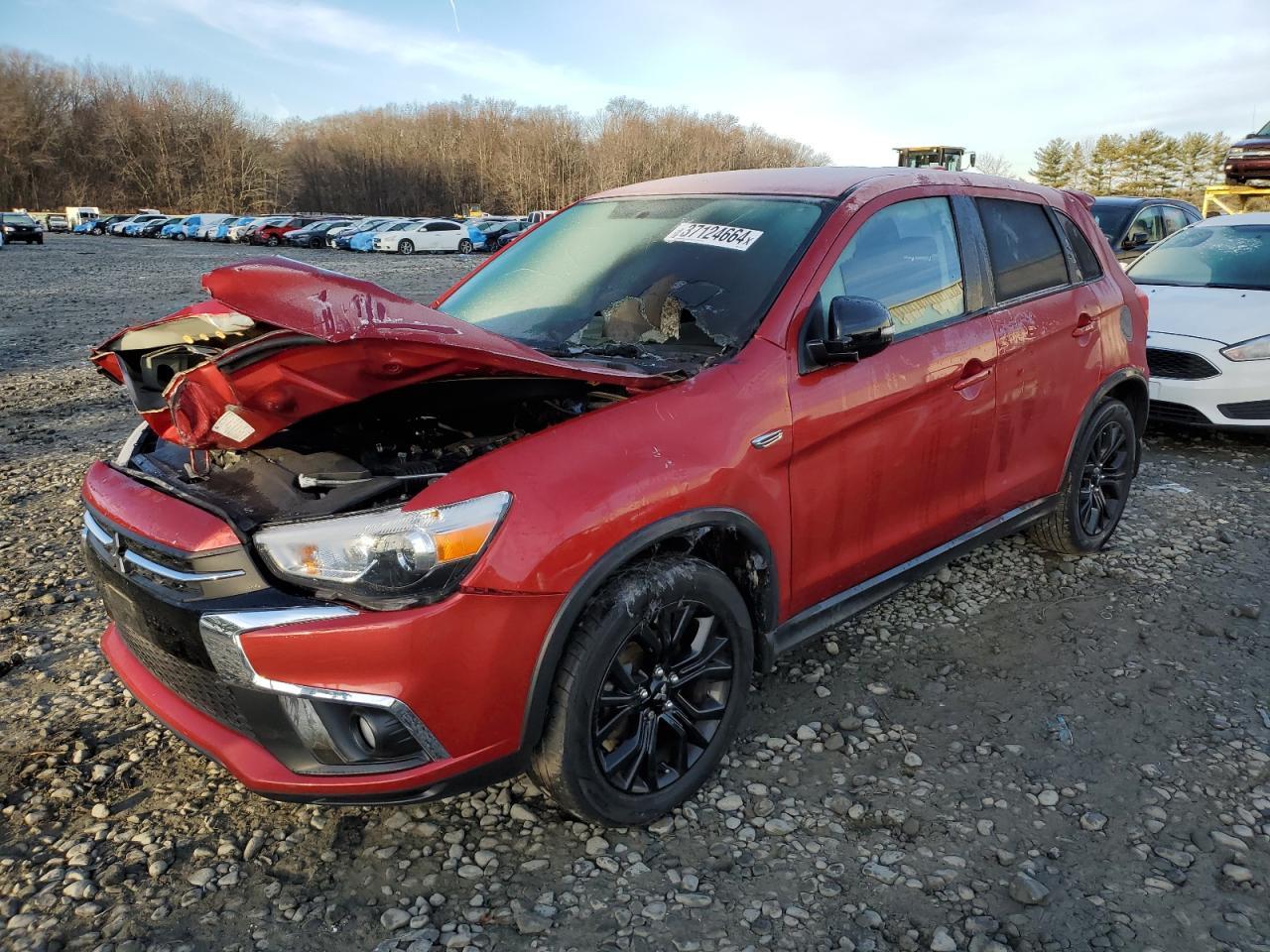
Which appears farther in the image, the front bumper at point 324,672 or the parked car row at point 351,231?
the parked car row at point 351,231

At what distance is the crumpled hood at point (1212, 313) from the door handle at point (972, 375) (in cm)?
382

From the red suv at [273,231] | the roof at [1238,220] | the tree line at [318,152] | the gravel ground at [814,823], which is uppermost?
the tree line at [318,152]

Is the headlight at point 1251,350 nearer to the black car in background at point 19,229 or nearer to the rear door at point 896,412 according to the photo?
the rear door at point 896,412

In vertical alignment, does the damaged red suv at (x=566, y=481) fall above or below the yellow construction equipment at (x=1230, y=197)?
below

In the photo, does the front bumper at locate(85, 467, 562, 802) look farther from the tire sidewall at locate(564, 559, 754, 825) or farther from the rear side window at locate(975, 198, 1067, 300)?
the rear side window at locate(975, 198, 1067, 300)

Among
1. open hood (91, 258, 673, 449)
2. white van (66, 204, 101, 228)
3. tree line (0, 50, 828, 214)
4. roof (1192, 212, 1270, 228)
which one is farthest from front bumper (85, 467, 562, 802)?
tree line (0, 50, 828, 214)

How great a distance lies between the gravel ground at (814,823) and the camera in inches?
89.9

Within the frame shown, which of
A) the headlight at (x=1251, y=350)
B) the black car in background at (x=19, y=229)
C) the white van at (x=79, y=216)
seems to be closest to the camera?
the headlight at (x=1251, y=350)

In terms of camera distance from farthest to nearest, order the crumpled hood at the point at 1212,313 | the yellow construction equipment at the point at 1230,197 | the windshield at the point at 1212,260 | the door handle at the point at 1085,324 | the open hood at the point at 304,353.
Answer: the yellow construction equipment at the point at 1230,197
the windshield at the point at 1212,260
the crumpled hood at the point at 1212,313
the door handle at the point at 1085,324
the open hood at the point at 304,353

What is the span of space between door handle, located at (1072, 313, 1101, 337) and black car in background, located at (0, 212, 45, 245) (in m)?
43.3

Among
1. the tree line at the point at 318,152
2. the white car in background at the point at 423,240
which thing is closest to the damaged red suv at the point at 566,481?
the white car in background at the point at 423,240

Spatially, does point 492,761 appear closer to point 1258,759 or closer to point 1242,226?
point 1258,759

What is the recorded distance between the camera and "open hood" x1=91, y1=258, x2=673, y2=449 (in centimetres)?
203

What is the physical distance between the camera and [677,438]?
248cm
